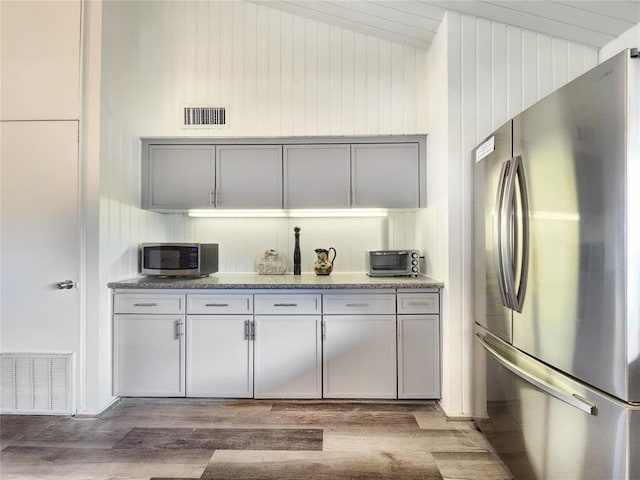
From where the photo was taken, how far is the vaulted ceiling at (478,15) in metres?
2.11

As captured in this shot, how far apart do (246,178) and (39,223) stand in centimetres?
151

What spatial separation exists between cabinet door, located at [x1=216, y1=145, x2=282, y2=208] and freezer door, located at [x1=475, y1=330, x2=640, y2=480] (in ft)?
6.61

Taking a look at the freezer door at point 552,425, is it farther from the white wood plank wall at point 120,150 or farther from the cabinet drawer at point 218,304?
the white wood plank wall at point 120,150

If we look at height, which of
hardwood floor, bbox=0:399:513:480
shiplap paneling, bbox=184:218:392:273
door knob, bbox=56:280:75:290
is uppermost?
shiplap paneling, bbox=184:218:392:273

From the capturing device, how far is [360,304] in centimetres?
260

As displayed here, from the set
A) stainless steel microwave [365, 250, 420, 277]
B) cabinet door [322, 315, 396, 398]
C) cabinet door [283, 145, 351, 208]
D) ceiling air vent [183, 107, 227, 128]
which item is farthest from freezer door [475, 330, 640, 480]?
ceiling air vent [183, 107, 227, 128]

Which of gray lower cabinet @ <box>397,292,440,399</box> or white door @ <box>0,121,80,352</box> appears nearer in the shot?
white door @ <box>0,121,80,352</box>

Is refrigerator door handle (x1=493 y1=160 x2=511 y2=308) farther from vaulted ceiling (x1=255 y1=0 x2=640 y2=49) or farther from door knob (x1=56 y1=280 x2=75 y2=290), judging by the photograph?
door knob (x1=56 y1=280 x2=75 y2=290)

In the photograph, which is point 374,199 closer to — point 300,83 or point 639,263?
point 300,83

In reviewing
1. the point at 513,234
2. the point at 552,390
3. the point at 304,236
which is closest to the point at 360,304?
the point at 304,236

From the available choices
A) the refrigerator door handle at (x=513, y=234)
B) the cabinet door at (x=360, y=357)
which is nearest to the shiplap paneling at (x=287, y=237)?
the cabinet door at (x=360, y=357)

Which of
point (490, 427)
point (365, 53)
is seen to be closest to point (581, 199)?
point (490, 427)

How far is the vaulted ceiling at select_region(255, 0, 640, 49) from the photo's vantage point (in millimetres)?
2111

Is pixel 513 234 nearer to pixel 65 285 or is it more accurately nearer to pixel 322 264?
pixel 322 264
